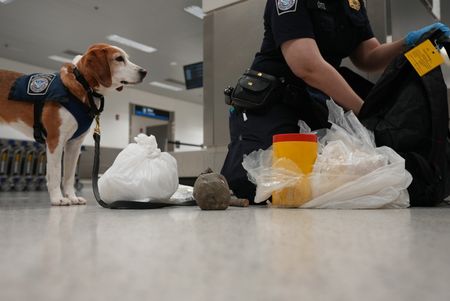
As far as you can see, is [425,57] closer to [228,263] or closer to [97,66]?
[228,263]

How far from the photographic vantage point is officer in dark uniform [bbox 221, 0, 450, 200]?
4.89ft

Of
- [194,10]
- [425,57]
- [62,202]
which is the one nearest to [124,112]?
[194,10]

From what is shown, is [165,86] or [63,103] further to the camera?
[165,86]

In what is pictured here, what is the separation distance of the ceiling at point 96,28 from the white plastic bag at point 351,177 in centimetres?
529

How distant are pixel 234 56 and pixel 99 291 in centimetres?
245

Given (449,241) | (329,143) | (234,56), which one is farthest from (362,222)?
(234,56)

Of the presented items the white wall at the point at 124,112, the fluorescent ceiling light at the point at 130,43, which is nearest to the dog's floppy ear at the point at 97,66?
the fluorescent ceiling light at the point at 130,43

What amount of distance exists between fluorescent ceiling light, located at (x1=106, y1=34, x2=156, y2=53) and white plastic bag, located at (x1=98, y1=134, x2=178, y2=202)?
6893 millimetres

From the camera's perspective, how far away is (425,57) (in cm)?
137

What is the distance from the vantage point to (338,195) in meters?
1.21

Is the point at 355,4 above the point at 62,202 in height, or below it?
above

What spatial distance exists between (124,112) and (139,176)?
1131 cm

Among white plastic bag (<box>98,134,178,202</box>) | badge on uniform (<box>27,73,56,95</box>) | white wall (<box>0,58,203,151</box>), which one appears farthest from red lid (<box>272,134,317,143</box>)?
white wall (<box>0,58,203,151</box>)

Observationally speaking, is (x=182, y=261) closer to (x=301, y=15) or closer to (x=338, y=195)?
(x=338, y=195)
